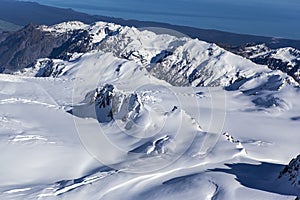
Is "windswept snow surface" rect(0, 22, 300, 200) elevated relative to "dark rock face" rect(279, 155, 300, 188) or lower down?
lower down

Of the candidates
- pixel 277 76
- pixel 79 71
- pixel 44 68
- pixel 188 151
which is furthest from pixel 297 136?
pixel 44 68

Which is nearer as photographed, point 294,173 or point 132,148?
point 294,173

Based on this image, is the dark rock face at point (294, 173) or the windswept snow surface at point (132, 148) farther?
the windswept snow surface at point (132, 148)

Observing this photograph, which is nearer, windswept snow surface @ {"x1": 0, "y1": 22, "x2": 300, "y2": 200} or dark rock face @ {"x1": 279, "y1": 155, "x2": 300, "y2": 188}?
dark rock face @ {"x1": 279, "y1": 155, "x2": 300, "y2": 188}

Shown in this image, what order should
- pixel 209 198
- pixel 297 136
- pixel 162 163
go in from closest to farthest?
pixel 209 198 → pixel 162 163 → pixel 297 136

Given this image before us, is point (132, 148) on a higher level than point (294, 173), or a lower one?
lower

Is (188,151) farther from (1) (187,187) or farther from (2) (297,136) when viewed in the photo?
(2) (297,136)

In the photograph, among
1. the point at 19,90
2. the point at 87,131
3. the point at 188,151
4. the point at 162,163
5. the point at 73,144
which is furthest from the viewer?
the point at 19,90

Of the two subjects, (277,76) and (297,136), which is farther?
(277,76)

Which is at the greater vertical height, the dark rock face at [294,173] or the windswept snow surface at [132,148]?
the dark rock face at [294,173]
